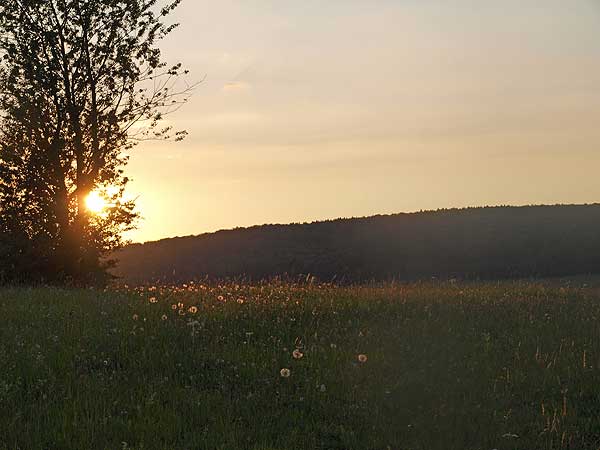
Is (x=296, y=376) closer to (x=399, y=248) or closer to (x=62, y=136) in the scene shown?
(x=62, y=136)

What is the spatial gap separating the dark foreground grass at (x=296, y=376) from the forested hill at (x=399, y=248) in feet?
61.0

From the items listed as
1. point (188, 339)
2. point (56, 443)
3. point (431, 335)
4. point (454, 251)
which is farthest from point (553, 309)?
point (454, 251)

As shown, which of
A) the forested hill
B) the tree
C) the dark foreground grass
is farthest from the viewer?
the forested hill

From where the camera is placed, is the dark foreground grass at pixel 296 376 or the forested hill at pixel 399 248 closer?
the dark foreground grass at pixel 296 376

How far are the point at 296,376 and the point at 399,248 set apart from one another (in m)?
28.7

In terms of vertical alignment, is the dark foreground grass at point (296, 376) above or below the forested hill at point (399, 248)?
below

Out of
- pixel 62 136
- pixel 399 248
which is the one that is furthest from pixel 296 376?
pixel 399 248

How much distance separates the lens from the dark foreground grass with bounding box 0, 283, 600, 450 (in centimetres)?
757

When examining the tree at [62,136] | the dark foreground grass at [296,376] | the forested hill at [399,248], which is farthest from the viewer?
the forested hill at [399,248]

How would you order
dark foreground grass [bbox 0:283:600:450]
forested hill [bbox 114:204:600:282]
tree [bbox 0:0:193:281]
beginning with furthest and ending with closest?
forested hill [bbox 114:204:600:282] → tree [bbox 0:0:193:281] → dark foreground grass [bbox 0:283:600:450]

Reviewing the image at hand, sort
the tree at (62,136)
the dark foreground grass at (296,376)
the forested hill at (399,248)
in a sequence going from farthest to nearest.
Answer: the forested hill at (399,248)
the tree at (62,136)
the dark foreground grass at (296,376)

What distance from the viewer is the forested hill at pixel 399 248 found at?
1319 inches

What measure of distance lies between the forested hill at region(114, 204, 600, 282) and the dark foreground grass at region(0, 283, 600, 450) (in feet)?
61.0

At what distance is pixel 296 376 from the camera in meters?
8.99
